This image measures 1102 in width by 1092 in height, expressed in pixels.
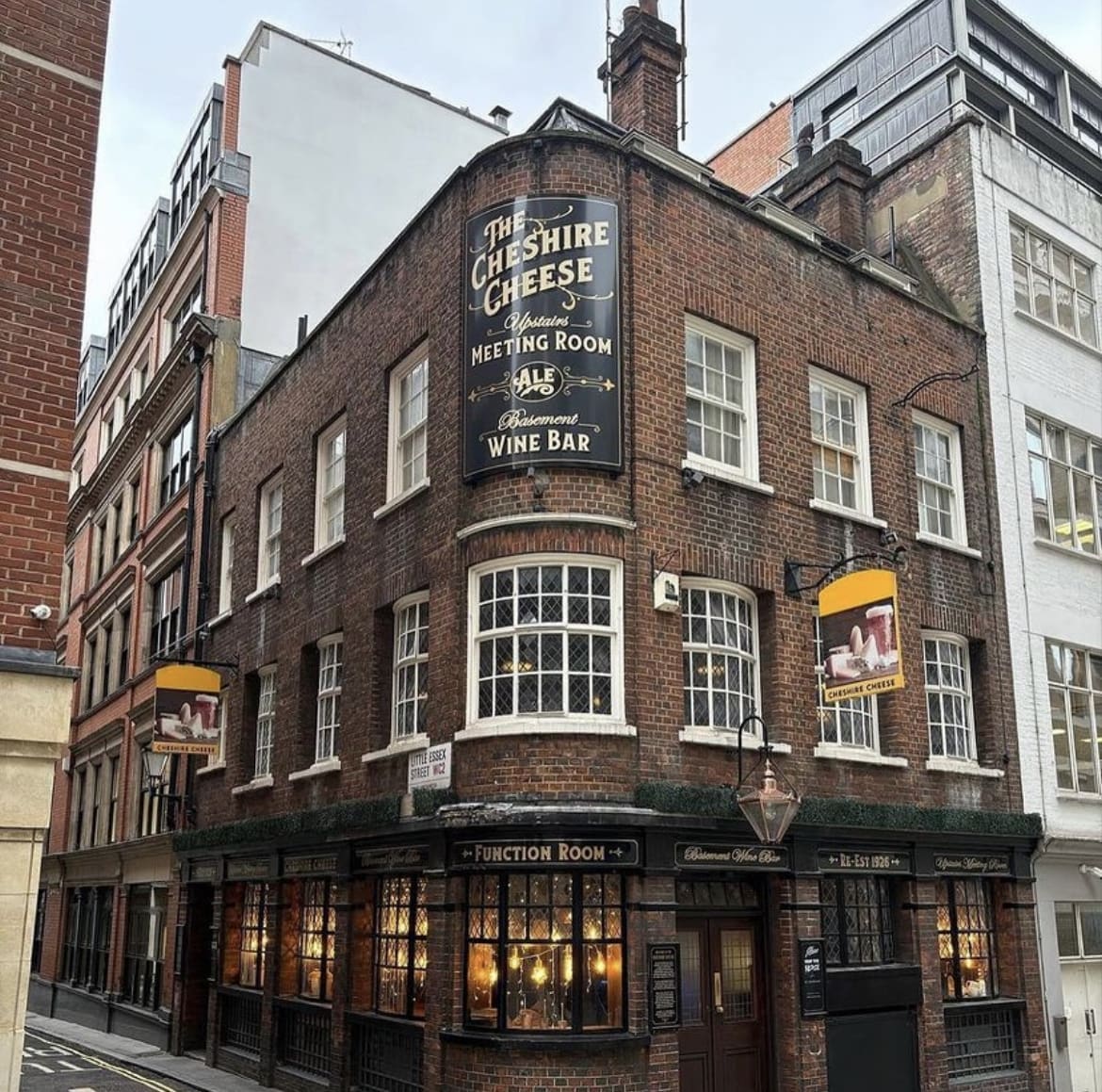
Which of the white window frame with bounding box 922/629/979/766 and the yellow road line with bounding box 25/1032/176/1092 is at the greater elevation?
the white window frame with bounding box 922/629/979/766

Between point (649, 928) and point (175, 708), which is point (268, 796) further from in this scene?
point (649, 928)

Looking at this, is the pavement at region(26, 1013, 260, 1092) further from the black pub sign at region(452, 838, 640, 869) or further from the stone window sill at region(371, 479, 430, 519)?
the stone window sill at region(371, 479, 430, 519)

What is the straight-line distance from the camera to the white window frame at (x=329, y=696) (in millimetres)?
17203

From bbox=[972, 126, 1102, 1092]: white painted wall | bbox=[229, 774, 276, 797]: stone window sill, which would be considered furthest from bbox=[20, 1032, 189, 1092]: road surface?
bbox=[972, 126, 1102, 1092]: white painted wall

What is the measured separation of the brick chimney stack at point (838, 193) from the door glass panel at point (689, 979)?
493 inches

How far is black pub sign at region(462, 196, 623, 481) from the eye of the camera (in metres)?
13.4

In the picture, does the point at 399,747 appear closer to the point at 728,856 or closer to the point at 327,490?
the point at 728,856

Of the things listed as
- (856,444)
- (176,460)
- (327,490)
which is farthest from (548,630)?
(176,460)

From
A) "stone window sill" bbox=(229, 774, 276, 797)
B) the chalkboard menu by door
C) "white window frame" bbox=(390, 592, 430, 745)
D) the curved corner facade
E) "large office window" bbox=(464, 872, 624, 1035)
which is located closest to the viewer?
"large office window" bbox=(464, 872, 624, 1035)

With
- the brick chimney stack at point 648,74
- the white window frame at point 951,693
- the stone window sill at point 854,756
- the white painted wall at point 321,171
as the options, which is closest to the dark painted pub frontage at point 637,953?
the stone window sill at point 854,756

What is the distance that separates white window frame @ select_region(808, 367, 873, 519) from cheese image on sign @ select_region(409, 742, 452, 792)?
20.0ft

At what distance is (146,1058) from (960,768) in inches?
555

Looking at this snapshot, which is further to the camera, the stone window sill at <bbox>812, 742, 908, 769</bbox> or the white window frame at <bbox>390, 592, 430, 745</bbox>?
the white window frame at <bbox>390, 592, 430, 745</bbox>

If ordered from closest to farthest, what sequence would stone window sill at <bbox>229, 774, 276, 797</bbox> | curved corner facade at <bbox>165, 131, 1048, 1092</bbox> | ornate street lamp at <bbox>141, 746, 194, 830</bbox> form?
curved corner facade at <bbox>165, 131, 1048, 1092</bbox>
stone window sill at <bbox>229, 774, 276, 797</bbox>
ornate street lamp at <bbox>141, 746, 194, 830</bbox>
